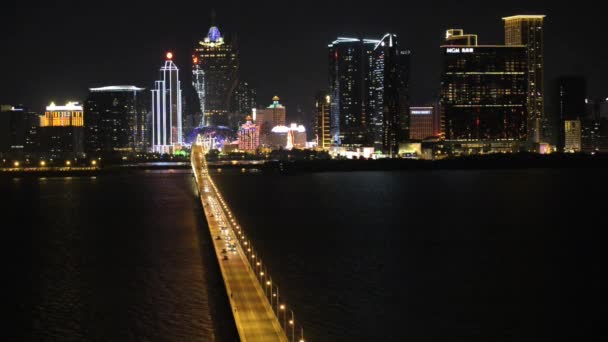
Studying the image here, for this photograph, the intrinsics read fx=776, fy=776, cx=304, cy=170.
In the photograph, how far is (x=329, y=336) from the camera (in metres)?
20.1

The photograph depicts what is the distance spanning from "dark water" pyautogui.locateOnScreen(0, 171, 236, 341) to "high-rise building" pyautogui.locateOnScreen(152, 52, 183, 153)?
13545 cm

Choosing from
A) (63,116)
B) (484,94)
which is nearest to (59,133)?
(63,116)

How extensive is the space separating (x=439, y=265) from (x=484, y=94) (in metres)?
117

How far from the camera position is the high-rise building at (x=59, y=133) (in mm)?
173250

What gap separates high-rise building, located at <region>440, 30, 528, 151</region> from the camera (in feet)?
468

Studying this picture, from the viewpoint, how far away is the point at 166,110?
18988 cm

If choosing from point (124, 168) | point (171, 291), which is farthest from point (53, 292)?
point (124, 168)

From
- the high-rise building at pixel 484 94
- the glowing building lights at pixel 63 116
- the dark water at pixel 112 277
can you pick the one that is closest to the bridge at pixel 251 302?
the dark water at pixel 112 277

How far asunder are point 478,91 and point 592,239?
106520 millimetres

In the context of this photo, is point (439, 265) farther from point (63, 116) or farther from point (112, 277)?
point (63, 116)

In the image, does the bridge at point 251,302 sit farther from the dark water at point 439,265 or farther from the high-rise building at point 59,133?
the high-rise building at point 59,133

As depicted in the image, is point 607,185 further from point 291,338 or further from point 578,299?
point 291,338

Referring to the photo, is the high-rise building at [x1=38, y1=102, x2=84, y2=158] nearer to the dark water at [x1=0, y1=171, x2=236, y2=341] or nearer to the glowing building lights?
the glowing building lights

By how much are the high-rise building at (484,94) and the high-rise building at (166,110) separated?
73.7 m
